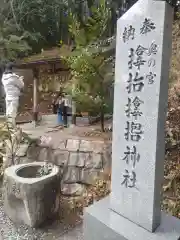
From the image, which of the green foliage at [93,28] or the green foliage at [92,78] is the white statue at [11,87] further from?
the green foliage at [93,28]

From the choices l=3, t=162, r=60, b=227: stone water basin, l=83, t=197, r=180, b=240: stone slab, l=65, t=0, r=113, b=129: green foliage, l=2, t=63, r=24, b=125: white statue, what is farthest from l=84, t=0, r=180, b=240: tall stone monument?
l=2, t=63, r=24, b=125: white statue

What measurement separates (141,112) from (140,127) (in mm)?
137

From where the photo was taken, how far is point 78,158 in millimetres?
4910

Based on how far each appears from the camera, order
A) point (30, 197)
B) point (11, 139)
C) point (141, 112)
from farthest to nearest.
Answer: point (11, 139) → point (30, 197) → point (141, 112)

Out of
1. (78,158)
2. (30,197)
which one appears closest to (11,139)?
(78,158)

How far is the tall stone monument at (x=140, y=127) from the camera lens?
1.97m

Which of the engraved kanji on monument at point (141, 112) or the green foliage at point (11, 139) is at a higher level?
the engraved kanji on monument at point (141, 112)

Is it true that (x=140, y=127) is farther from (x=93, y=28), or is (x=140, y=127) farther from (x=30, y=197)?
(x=93, y=28)

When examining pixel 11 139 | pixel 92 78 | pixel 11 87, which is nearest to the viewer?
pixel 11 139

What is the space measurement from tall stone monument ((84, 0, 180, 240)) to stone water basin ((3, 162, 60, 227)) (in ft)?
4.53

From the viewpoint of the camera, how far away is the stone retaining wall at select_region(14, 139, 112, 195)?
477 cm

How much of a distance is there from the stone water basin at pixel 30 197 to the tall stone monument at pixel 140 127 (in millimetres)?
1380

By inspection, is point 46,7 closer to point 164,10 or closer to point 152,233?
point 164,10

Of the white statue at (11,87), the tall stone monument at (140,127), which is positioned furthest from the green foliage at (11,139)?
the tall stone monument at (140,127)
